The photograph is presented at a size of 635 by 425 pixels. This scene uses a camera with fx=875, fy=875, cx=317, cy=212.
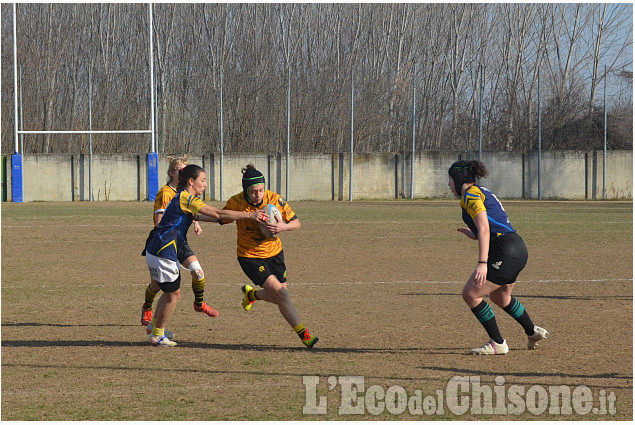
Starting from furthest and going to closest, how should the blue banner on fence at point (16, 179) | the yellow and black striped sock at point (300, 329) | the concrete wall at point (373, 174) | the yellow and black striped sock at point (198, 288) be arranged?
the concrete wall at point (373, 174), the blue banner on fence at point (16, 179), the yellow and black striped sock at point (198, 288), the yellow and black striped sock at point (300, 329)

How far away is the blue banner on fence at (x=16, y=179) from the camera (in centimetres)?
3972

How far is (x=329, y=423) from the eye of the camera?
18.2 ft

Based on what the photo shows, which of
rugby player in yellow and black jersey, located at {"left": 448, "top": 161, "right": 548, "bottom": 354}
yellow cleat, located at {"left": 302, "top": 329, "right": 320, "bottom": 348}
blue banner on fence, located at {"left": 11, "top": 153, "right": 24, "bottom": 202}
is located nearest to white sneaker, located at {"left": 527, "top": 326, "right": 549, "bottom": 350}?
rugby player in yellow and black jersey, located at {"left": 448, "top": 161, "right": 548, "bottom": 354}

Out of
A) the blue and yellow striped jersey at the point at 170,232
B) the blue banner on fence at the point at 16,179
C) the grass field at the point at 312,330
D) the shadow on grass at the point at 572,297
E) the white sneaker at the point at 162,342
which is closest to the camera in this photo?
the grass field at the point at 312,330

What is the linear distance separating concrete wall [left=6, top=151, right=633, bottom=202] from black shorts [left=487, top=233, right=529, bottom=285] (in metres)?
35.3

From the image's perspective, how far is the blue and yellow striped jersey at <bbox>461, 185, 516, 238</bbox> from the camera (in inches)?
285

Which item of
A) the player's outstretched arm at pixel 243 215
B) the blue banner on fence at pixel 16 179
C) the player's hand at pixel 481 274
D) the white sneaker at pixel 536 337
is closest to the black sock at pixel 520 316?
the white sneaker at pixel 536 337

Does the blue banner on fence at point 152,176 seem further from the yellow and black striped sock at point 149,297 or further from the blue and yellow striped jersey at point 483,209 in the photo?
the blue and yellow striped jersey at point 483,209

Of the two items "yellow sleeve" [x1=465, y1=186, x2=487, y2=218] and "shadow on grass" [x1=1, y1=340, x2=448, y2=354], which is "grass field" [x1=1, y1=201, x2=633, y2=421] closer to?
"shadow on grass" [x1=1, y1=340, x2=448, y2=354]

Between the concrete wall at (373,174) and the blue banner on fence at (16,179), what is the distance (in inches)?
96.8

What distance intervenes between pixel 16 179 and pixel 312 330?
34.3 meters

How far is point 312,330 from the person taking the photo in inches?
350

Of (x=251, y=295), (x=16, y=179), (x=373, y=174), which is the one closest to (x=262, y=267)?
(x=251, y=295)

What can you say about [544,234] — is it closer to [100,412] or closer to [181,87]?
[100,412]
